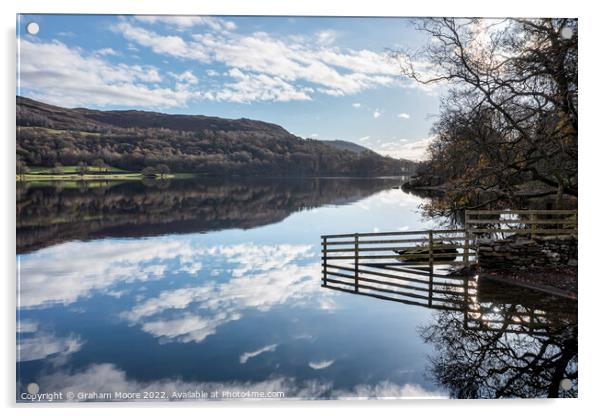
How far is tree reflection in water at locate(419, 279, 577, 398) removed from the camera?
5.11 meters

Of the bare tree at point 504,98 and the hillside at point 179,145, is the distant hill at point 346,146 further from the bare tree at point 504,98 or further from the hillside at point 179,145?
the bare tree at point 504,98

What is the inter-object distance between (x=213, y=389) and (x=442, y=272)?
764 cm

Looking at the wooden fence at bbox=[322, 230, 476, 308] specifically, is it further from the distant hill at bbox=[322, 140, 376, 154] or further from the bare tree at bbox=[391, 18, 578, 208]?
the distant hill at bbox=[322, 140, 376, 154]

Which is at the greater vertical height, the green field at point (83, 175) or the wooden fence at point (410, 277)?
the green field at point (83, 175)

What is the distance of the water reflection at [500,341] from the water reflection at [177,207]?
5569 millimetres

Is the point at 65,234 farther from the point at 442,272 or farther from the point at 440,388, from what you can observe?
the point at 440,388

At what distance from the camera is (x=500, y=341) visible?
6145 millimetres

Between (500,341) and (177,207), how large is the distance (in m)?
25.9

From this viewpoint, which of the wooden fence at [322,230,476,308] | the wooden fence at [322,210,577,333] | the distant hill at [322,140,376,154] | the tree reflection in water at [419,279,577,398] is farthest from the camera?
the distant hill at [322,140,376,154]

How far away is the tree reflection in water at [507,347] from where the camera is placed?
5.11 meters

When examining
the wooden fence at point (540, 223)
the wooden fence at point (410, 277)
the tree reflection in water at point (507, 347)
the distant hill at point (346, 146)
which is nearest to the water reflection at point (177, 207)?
the distant hill at point (346, 146)

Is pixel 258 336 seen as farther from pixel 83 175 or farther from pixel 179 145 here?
pixel 83 175

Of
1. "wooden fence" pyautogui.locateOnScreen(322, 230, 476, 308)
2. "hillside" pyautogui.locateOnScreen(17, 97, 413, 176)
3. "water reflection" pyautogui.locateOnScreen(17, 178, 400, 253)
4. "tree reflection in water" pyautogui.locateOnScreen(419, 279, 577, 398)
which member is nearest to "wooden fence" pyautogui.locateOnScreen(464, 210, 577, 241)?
"wooden fence" pyautogui.locateOnScreen(322, 230, 476, 308)

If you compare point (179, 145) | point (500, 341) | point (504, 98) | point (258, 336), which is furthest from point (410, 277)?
point (179, 145)
